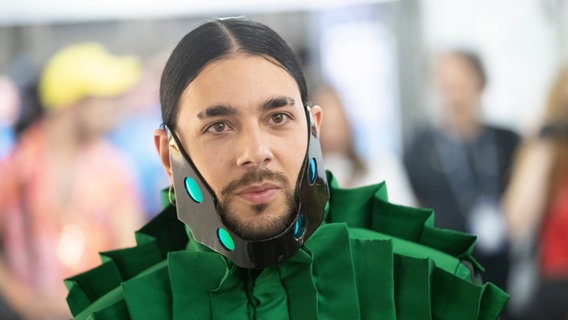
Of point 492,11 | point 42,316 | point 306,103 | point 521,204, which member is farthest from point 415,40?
point 306,103

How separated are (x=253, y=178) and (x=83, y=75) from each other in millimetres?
3081

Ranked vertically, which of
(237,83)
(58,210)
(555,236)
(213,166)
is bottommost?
(555,236)

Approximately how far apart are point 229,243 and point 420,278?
30 cm

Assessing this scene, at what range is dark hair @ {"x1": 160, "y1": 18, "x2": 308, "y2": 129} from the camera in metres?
1.24

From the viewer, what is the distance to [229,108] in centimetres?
121

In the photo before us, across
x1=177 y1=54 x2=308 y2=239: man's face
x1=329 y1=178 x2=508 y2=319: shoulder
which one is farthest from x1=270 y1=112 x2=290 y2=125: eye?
x1=329 y1=178 x2=508 y2=319: shoulder

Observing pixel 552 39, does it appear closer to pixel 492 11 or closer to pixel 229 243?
pixel 492 11

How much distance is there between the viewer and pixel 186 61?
1.26m

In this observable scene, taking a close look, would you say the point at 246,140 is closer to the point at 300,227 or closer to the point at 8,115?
the point at 300,227

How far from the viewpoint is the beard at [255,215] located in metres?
1.22

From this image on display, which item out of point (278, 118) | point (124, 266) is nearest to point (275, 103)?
point (278, 118)

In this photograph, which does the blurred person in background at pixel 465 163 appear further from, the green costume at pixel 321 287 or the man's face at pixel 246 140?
the man's face at pixel 246 140

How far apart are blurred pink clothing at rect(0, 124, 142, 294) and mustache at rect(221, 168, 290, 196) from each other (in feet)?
9.25

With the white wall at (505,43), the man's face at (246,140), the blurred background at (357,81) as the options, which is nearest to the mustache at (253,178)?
the man's face at (246,140)
